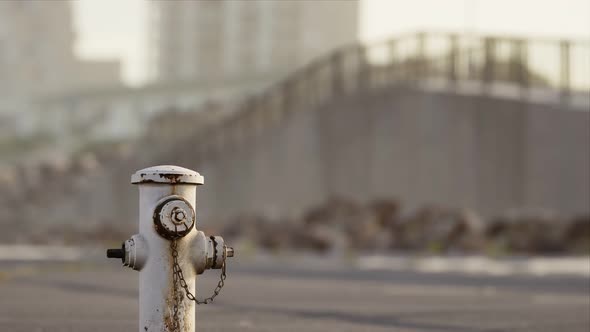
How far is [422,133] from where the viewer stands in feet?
87.2

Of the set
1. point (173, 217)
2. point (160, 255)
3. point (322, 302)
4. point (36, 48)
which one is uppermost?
point (36, 48)

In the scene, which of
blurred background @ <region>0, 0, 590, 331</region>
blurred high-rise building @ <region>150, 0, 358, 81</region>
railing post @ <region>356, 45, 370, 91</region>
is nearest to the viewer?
blurred background @ <region>0, 0, 590, 331</region>

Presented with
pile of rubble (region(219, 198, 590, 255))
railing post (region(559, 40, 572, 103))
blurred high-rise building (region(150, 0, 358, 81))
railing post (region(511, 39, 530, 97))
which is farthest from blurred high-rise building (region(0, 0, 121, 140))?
railing post (region(559, 40, 572, 103))

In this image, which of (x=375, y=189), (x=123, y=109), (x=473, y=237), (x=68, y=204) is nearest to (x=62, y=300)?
(x=473, y=237)

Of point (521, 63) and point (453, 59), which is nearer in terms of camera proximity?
point (521, 63)

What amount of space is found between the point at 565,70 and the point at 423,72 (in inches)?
128

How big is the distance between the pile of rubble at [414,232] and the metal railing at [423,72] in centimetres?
324

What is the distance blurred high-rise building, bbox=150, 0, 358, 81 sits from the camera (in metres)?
154

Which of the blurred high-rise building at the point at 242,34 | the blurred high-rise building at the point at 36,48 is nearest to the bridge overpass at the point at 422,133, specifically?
the blurred high-rise building at the point at 242,34

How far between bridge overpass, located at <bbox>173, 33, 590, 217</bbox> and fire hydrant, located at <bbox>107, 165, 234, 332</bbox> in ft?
61.8

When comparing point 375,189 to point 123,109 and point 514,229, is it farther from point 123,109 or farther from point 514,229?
point 123,109

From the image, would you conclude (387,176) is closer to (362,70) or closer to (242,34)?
(362,70)

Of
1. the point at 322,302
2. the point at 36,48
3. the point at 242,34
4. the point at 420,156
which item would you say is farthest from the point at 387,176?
the point at 36,48

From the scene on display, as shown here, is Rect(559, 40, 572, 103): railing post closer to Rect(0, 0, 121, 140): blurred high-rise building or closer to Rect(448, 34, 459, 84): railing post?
Rect(448, 34, 459, 84): railing post
